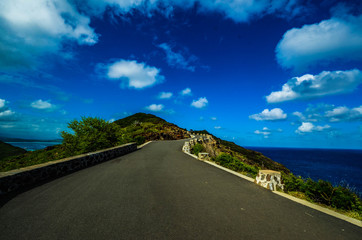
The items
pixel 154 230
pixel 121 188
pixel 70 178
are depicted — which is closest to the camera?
pixel 154 230

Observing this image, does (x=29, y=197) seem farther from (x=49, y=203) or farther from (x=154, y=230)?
(x=154, y=230)

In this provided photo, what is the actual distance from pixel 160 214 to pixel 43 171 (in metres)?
5.72

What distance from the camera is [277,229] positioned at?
10.3ft

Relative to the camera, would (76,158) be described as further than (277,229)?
Yes

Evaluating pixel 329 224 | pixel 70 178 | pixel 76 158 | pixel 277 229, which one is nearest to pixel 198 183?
pixel 277 229

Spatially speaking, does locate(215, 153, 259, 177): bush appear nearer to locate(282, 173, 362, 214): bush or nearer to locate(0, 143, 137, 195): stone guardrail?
locate(282, 173, 362, 214): bush

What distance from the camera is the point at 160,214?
3588 millimetres

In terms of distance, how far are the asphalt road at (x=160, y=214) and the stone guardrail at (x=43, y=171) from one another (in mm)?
625

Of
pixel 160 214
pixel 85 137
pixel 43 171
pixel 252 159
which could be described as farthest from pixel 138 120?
pixel 160 214

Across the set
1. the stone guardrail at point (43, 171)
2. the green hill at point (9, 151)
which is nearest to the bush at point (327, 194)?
the stone guardrail at point (43, 171)

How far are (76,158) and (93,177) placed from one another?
2336 mm

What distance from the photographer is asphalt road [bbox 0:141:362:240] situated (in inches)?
116

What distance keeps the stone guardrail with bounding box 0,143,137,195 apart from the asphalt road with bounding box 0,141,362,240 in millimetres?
625

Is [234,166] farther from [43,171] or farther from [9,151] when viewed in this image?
[9,151]
